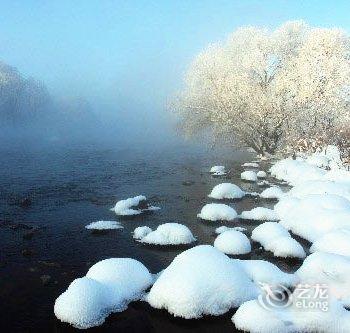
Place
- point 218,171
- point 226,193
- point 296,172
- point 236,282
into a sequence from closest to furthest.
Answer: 1. point 236,282
2. point 226,193
3. point 296,172
4. point 218,171

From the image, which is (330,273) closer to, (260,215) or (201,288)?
(201,288)

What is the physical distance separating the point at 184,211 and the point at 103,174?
1169cm

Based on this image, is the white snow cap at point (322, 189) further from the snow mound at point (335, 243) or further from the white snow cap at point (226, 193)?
the snow mound at point (335, 243)

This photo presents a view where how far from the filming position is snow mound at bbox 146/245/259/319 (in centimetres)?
1109

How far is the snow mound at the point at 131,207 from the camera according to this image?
20.1 meters

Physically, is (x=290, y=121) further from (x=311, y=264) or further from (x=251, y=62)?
(x=311, y=264)

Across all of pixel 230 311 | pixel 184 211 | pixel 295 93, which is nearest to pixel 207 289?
pixel 230 311

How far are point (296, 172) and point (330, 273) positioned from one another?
710 inches

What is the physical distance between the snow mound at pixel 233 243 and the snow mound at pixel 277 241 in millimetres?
786

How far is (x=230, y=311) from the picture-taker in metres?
11.2

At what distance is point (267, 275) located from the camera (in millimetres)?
12453

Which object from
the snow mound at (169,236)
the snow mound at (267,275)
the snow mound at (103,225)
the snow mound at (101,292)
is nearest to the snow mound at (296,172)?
the snow mound at (169,236)

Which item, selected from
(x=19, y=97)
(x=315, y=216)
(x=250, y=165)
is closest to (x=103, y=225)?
(x=315, y=216)

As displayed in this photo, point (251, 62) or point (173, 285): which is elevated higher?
point (251, 62)
